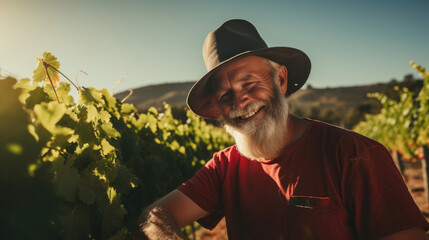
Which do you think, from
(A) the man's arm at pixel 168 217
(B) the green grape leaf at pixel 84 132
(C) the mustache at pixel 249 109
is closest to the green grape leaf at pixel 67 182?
(B) the green grape leaf at pixel 84 132

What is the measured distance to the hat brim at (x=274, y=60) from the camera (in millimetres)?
2326

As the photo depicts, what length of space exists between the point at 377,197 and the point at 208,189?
1146 millimetres

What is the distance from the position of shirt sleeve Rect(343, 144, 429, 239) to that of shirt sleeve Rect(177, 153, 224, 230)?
96 cm

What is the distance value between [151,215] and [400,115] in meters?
8.98

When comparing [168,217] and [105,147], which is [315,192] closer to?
[168,217]

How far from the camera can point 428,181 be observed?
7895 mm

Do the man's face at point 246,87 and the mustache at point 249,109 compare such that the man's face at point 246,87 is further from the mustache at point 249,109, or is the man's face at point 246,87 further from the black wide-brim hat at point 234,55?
the black wide-brim hat at point 234,55

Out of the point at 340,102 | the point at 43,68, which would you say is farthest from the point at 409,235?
the point at 340,102

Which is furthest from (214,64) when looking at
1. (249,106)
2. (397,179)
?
(397,179)

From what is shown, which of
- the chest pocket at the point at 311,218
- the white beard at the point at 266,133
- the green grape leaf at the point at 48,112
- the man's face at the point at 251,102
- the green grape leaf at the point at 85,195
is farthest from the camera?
the man's face at the point at 251,102

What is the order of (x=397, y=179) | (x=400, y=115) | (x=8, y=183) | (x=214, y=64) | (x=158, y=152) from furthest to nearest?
(x=400, y=115)
(x=158, y=152)
(x=214, y=64)
(x=397, y=179)
(x=8, y=183)

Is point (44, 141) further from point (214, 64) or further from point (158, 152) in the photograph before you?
point (158, 152)

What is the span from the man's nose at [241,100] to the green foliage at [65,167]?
0.89m

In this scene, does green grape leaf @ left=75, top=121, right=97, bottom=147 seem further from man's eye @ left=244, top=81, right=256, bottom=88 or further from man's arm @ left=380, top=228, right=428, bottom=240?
man's arm @ left=380, top=228, right=428, bottom=240
